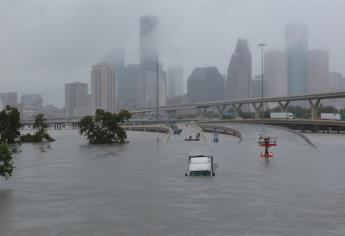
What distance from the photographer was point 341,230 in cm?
1645

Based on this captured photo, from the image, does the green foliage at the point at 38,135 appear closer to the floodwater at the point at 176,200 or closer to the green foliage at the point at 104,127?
the green foliage at the point at 104,127

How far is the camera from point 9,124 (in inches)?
2891

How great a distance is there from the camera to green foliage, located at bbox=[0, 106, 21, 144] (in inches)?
2874

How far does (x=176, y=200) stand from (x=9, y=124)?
56581mm

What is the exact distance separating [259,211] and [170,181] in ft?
31.7

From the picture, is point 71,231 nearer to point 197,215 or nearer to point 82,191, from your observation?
point 197,215

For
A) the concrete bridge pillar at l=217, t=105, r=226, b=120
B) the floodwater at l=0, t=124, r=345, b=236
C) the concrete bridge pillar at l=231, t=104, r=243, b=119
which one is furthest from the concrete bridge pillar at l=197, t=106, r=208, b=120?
the floodwater at l=0, t=124, r=345, b=236

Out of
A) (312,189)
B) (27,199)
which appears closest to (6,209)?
(27,199)

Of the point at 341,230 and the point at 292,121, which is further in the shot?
the point at 292,121

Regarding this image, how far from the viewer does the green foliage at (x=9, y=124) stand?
73.0 m

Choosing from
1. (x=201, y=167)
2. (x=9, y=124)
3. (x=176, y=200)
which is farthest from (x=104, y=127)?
(x=176, y=200)

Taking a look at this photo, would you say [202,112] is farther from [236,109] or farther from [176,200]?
[176,200]

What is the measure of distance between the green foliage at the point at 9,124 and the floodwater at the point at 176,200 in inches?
1477

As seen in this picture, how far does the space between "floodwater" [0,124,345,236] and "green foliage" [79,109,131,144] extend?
36.2 meters
